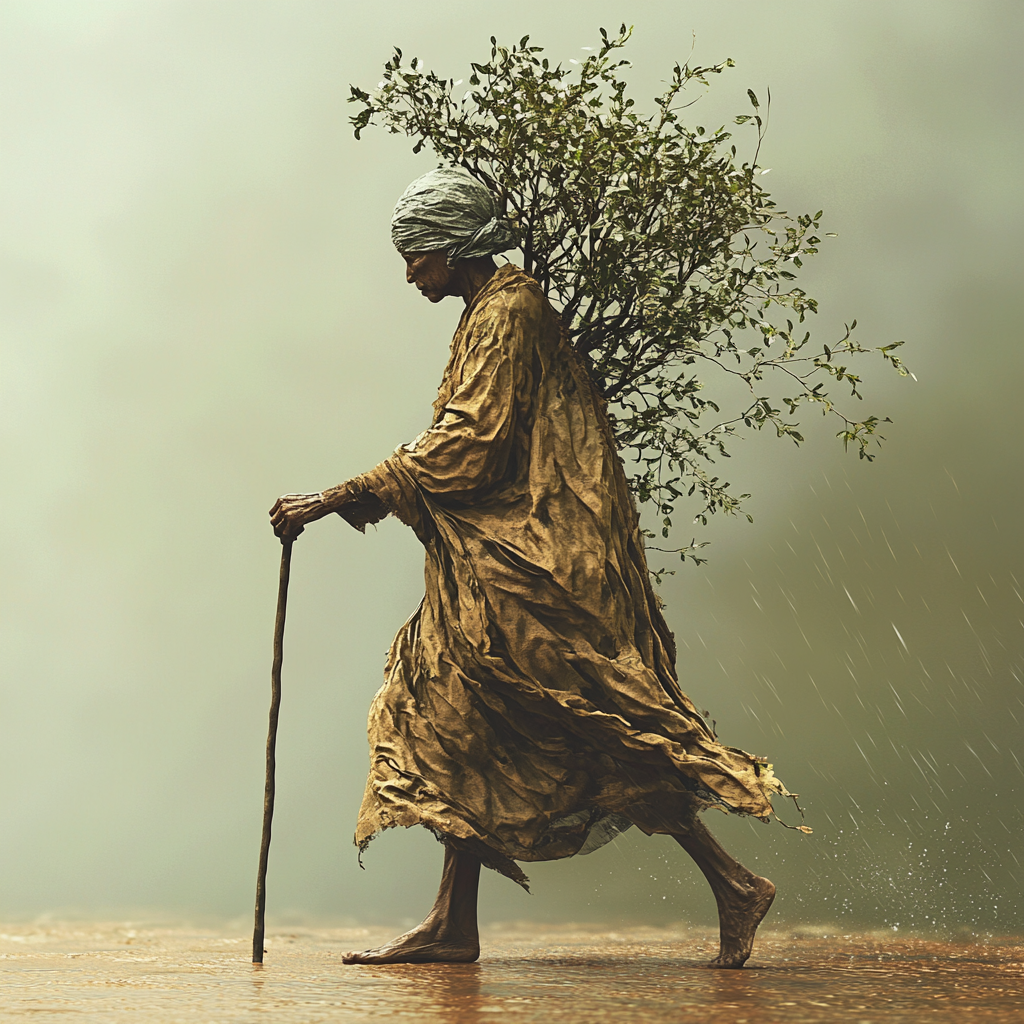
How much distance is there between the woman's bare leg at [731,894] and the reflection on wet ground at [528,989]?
0.07 m

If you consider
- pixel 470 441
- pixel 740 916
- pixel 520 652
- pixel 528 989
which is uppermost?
pixel 470 441

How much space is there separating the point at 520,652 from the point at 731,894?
0.77m

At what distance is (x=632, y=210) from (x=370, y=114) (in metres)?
0.83

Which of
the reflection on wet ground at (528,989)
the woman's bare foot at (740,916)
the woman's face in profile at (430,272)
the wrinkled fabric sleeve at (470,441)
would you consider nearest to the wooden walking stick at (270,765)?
the reflection on wet ground at (528,989)

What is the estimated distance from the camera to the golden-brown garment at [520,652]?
2.99m

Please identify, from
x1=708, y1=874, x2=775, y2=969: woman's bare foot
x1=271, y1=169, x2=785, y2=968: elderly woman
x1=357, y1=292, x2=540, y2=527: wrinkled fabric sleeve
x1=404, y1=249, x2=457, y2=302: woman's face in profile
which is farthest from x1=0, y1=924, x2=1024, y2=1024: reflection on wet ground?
x1=404, y1=249, x2=457, y2=302: woman's face in profile

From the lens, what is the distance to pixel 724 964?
2.93 m

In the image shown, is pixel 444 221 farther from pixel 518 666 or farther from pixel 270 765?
pixel 270 765

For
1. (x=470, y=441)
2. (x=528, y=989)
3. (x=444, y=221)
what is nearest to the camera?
(x=528, y=989)

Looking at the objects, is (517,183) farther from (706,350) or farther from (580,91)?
(706,350)

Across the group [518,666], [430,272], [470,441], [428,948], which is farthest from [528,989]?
[430,272]

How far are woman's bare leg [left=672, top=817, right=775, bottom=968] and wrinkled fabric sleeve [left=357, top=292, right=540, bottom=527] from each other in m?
1.01

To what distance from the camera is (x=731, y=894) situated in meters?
2.98

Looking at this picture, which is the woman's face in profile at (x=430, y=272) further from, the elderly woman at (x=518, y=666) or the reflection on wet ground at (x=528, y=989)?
the reflection on wet ground at (x=528, y=989)
